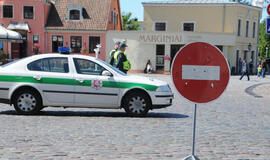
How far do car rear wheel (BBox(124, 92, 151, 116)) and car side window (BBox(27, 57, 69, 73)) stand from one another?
168cm

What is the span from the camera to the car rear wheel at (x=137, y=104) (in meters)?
9.98

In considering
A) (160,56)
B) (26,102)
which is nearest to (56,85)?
(26,102)

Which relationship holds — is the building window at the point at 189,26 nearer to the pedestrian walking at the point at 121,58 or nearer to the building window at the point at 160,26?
the building window at the point at 160,26

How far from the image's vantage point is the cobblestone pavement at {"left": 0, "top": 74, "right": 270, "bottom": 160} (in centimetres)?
604

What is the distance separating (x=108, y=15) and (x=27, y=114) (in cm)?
3551

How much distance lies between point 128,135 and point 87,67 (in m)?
3.13

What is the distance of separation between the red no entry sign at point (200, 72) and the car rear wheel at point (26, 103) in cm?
557

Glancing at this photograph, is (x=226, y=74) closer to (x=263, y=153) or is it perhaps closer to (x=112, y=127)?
(x=263, y=153)

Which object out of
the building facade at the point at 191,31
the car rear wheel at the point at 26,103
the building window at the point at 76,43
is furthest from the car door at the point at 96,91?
the building window at the point at 76,43

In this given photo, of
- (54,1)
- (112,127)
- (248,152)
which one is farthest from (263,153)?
(54,1)

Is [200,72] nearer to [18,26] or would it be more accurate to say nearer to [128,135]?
[128,135]

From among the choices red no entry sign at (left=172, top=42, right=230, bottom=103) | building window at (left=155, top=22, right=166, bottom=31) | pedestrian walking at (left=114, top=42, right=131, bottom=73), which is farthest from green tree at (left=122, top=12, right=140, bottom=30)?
red no entry sign at (left=172, top=42, right=230, bottom=103)

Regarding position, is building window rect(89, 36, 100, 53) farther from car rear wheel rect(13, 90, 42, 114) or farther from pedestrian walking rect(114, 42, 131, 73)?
car rear wheel rect(13, 90, 42, 114)

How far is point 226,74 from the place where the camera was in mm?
5133
